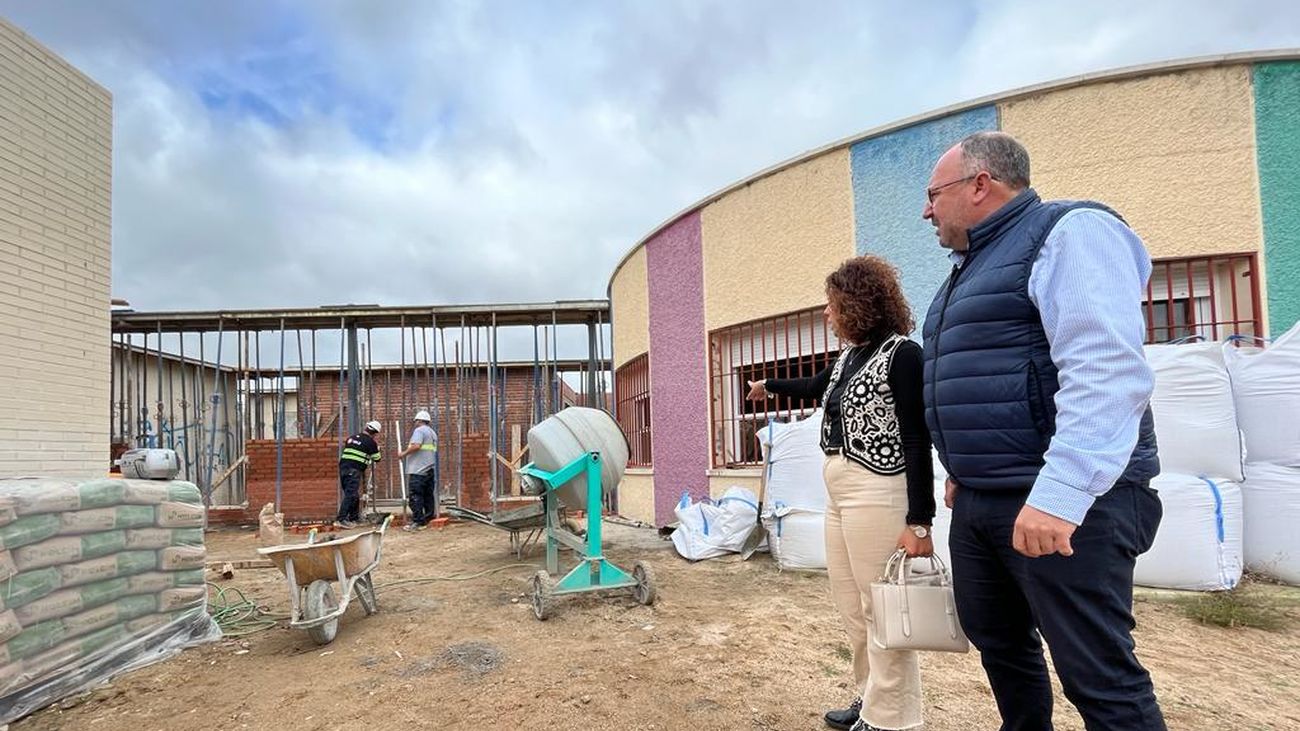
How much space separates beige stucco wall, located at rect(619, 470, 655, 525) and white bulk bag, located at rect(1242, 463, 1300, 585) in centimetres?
561

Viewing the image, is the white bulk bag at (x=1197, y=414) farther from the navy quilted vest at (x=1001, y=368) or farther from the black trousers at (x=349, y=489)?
the black trousers at (x=349, y=489)

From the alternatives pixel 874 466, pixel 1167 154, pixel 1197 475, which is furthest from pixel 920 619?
pixel 1167 154

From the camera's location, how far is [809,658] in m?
3.35

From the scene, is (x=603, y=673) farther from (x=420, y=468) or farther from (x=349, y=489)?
(x=349, y=489)

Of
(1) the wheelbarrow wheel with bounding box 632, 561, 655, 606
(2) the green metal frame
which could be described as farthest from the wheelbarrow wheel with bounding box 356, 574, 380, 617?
(1) the wheelbarrow wheel with bounding box 632, 561, 655, 606

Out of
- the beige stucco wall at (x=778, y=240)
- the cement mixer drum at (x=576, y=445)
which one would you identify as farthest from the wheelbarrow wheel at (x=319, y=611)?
the beige stucco wall at (x=778, y=240)

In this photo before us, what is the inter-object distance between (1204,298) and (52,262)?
886cm

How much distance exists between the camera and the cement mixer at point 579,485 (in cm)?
430

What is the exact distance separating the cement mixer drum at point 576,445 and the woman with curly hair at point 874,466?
2.64 m

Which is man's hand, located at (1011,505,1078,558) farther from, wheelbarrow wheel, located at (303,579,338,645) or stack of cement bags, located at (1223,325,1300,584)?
stack of cement bags, located at (1223,325,1300,584)

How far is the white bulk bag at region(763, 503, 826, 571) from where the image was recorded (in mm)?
5082

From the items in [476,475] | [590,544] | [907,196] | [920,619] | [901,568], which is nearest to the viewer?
[920,619]

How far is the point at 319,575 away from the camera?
3924mm

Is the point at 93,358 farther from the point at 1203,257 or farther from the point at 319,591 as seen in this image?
the point at 1203,257
